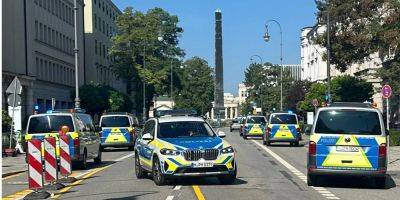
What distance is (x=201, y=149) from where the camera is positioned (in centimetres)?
1471

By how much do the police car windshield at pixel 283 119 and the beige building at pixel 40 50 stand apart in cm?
2059

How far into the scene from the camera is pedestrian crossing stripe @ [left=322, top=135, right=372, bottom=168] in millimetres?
14656

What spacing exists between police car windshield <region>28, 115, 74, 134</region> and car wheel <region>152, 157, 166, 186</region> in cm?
608

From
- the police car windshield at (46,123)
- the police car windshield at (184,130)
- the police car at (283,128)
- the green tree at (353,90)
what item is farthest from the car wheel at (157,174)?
the green tree at (353,90)

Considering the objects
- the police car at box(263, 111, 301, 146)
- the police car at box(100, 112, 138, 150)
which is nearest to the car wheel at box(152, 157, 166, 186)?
the police car at box(100, 112, 138, 150)

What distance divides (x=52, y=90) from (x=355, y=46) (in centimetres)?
3230

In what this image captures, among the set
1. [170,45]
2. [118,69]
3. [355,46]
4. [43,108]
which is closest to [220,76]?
[170,45]

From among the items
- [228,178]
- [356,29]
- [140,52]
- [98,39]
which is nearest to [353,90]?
[356,29]

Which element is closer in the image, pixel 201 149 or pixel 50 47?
pixel 201 149

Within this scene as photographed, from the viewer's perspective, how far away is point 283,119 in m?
35.9

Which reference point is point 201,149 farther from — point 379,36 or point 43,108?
point 43,108

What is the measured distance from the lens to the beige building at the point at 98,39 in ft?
271

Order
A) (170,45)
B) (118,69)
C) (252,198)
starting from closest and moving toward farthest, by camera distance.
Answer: (252,198), (118,69), (170,45)

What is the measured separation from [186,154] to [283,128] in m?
21.5
